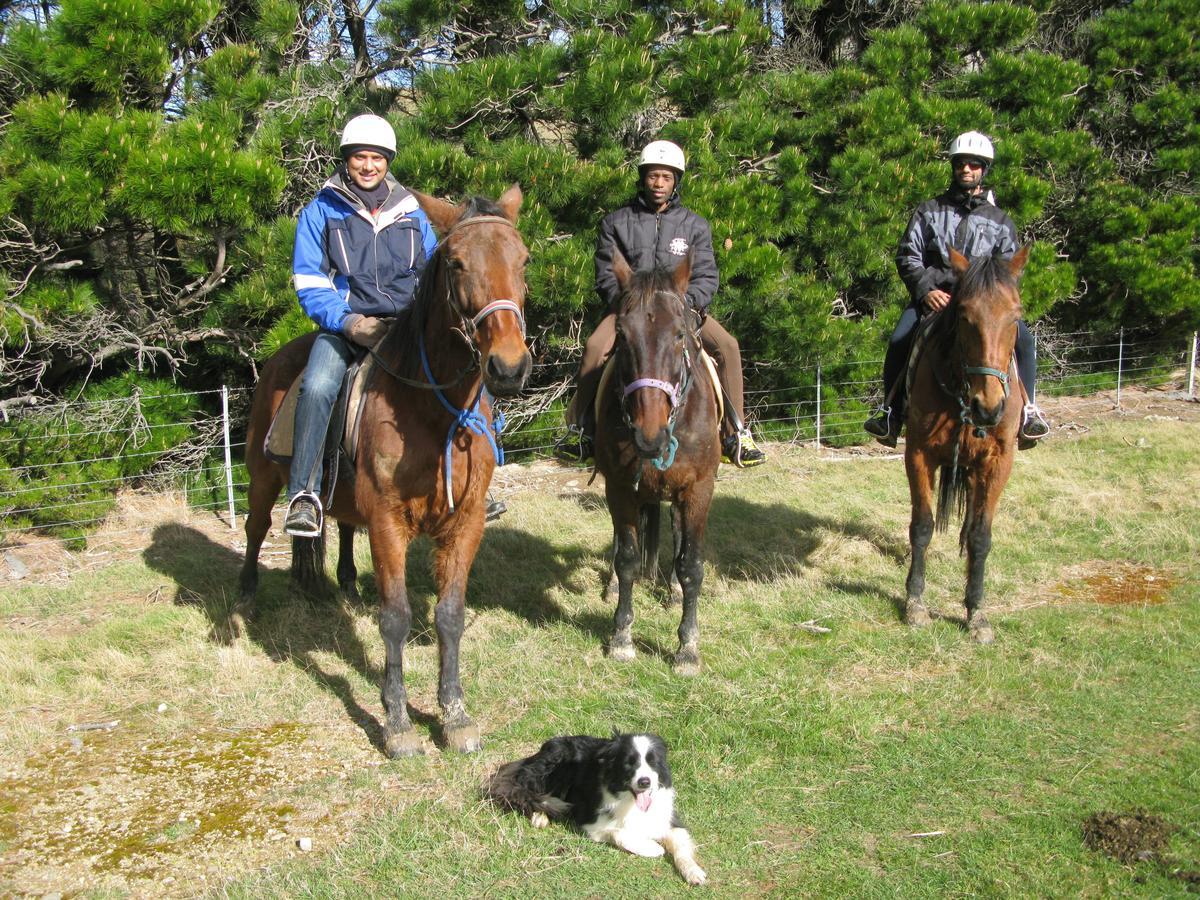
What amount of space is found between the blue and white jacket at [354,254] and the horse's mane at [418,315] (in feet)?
1.32

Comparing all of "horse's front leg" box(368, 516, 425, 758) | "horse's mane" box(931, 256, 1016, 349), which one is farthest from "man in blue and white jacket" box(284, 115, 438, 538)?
"horse's mane" box(931, 256, 1016, 349)

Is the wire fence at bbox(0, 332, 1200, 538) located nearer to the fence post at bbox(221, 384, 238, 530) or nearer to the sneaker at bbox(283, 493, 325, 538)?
the fence post at bbox(221, 384, 238, 530)

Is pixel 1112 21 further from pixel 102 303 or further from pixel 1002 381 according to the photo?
pixel 102 303

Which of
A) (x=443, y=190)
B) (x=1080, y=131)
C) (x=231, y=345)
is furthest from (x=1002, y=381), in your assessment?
(x=1080, y=131)

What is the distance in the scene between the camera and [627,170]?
9930mm

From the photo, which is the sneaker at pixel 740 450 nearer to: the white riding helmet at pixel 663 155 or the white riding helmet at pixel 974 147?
the white riding helmet at pixel 663 155

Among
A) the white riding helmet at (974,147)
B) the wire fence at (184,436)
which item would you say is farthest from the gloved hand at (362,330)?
the wire fence at (184,436)

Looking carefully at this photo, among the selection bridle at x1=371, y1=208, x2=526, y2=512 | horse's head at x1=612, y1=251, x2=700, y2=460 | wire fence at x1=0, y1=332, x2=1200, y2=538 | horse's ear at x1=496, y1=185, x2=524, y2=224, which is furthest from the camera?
wire fence at x1=0, y1=332, x2=1200, y2=538

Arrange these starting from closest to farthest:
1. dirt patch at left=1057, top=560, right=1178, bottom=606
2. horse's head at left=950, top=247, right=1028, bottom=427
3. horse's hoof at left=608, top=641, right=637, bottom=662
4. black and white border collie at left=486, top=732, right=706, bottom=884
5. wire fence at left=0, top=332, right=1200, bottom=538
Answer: black and white border collie at left=486, top=732, right=706, bottom=884, horse's head at left=950, top=247, right=1028, bottom=427, horse's hoof at left=608, top=641, right=637, bottom=662, dirt patch at left=1057, top=560, right=1178, bottom=606, wire fence at left=0, top=332, right=1200, bottom=538

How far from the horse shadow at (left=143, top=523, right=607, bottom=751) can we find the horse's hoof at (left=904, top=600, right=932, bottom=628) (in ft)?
6.66

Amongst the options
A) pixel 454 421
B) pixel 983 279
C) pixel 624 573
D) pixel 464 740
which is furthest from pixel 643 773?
pixel 983 279

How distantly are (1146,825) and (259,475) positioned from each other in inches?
208

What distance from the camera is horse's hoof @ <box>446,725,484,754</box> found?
4.47 meters

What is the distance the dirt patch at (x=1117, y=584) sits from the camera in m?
6.31
